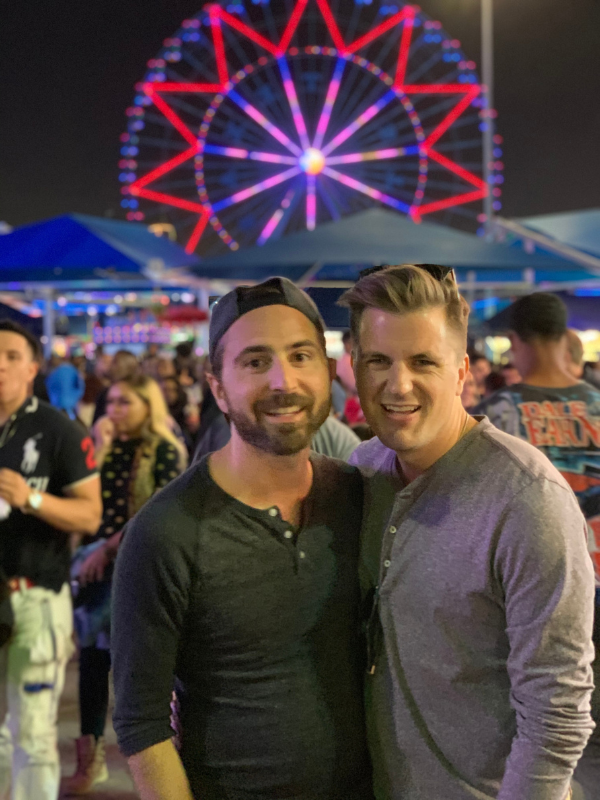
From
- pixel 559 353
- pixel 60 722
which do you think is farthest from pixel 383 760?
pixel 60 722

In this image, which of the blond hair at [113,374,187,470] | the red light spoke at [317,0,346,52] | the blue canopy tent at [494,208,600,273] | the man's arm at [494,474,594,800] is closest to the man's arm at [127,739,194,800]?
the man's arm at [494,474,594,800]

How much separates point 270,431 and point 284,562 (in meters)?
0.26

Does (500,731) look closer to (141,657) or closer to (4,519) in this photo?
(141,657)

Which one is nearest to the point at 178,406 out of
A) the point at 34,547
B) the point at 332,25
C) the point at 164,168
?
the point at 34,547

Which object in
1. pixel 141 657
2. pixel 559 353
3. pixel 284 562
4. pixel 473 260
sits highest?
pixel 473 260

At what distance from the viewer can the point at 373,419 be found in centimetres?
150

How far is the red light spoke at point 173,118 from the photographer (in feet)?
52.4

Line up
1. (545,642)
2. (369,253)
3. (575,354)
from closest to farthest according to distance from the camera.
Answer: (545,642) → (575,354) → (369,253)

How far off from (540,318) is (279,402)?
6.42 ft

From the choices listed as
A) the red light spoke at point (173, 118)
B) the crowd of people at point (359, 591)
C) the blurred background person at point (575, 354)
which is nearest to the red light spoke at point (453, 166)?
the red light spoke at point (173, 118)

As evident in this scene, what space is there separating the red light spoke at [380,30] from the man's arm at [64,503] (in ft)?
51.2

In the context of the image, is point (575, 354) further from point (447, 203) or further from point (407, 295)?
point (447, 203)

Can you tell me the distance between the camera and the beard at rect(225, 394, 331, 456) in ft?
4.84

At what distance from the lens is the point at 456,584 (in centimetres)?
138
